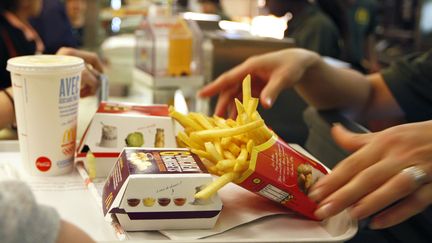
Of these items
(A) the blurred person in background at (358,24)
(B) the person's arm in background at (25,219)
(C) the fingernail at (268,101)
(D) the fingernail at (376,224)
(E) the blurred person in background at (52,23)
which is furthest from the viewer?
(A) the blurred person in background at (358,24)

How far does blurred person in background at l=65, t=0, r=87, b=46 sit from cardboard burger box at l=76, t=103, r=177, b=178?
377 centimetres

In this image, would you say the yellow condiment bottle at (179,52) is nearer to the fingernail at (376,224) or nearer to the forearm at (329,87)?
the forearm at (329,87)

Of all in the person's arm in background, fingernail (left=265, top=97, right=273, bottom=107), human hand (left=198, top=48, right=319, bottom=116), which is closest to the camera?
the person's arm in background

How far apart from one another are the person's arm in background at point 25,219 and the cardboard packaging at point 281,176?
316mm

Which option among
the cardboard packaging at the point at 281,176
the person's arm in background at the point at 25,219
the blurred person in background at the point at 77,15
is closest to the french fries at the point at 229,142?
the cardboard packaging at the point at 281,176

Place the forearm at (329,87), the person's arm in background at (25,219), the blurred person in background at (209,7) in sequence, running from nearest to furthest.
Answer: the person's arm in background at (25,219)
the forearm at (329,87)
the blurred person in background at (209,7)

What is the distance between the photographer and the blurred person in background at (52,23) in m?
3.79

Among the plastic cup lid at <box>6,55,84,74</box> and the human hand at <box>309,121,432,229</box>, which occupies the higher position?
the plastic cup lid at <box>6,55,84,74</box>

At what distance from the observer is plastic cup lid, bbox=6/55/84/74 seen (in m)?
0.95

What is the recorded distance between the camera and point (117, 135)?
1.00 metres

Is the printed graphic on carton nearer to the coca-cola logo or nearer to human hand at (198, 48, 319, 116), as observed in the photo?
the coca-cola logo

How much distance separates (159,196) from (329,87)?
0.86 meters

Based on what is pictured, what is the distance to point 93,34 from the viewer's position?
464 centimetres

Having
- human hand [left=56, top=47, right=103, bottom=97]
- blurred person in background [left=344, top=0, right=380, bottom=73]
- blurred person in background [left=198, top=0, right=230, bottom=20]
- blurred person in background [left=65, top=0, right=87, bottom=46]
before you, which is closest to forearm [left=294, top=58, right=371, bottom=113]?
human hand [left=56, top=47, right=103, bottom=97]
